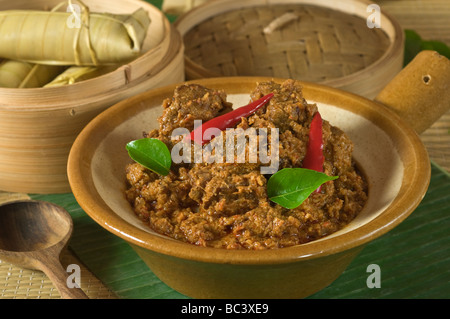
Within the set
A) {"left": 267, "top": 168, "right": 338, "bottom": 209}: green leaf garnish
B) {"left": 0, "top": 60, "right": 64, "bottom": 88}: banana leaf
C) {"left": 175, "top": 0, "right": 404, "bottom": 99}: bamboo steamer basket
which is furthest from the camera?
{"left": 175, "top": 0, "right": 404, "bottom": 99}: bamboo steamer basket

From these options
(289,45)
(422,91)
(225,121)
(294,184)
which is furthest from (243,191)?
(289,45)

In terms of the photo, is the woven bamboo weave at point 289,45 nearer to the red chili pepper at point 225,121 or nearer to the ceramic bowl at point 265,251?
the ceramic bowl at point 265,251

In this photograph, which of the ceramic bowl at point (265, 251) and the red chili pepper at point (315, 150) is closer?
the ceramic bowl at point (265, 251)

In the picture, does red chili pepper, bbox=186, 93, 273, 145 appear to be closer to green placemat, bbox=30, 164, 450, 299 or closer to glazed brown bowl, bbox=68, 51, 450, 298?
glazed brown bowl, bbox=68, 51, 450, 298

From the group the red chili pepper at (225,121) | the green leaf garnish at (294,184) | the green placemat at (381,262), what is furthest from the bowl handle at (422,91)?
the green leaf garnish at (294,184)

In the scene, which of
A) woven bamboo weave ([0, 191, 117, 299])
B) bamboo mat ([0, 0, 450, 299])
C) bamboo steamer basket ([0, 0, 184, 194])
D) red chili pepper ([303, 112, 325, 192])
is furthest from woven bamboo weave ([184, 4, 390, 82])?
woven bamboo weave ([0, 191, 117, 299])

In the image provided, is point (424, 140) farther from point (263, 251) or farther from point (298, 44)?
point (263, 251)
